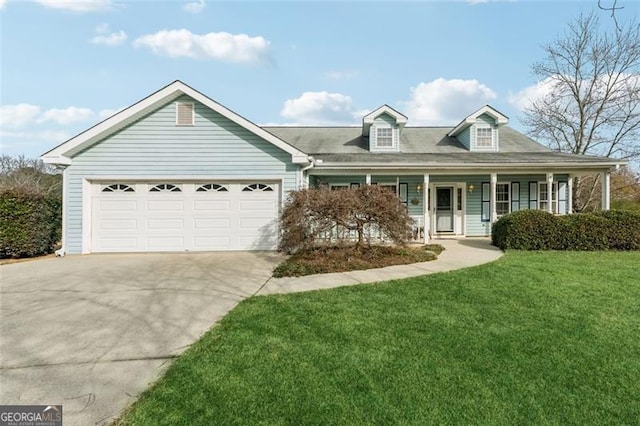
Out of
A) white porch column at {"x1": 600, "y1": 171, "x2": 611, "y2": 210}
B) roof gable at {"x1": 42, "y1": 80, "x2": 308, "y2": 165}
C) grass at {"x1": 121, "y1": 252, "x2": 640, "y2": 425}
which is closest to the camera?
grass at {"x1": 121, "y1": 252, "x2": 640, "y2": 425}

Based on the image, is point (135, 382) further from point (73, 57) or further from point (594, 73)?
point (594, 73)

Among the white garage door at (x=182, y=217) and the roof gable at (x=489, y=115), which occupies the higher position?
the roof gable at (x=489, y=115)

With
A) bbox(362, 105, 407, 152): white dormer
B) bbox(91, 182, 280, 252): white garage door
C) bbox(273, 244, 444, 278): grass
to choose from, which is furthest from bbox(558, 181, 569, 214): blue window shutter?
bbox(91, 182, 280, 252): white garage door

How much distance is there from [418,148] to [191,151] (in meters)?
9.86

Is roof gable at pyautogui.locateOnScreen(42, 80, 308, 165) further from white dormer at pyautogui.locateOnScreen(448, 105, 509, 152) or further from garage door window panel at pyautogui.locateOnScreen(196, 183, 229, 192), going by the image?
white dormer at pyautogui.locateOnScreen(448, 105, 509, 152)

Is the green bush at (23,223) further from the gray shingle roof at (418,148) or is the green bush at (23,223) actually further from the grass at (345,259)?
the gray shingle roof at (418,148)

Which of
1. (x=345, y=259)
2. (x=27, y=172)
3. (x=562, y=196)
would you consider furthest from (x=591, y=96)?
Answer: (x=27, y=172)

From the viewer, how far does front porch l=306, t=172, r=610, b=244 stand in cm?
1339

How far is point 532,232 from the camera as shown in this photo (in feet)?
31.3

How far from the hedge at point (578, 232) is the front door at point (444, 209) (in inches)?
161

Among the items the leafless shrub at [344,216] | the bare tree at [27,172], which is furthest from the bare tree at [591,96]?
the bare tree at [27,172]

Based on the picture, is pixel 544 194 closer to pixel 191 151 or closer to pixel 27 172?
pixel 191 151

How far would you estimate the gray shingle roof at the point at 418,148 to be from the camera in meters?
12.2

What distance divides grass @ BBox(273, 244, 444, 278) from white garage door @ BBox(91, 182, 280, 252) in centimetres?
252
